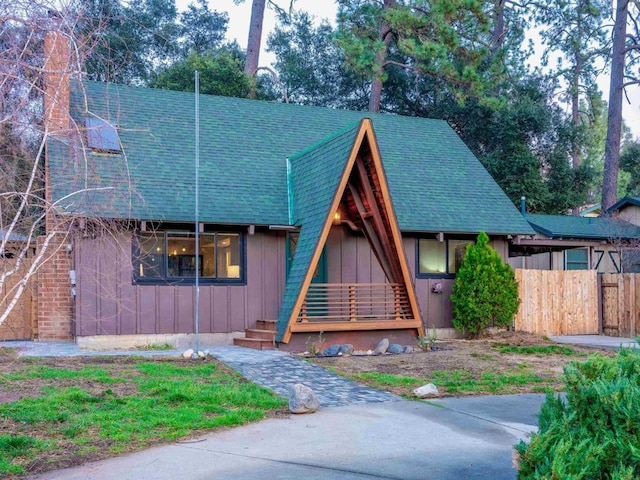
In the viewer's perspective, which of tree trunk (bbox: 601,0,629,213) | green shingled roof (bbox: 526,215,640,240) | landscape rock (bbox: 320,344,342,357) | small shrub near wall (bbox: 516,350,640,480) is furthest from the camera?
tree trunk (bbox: 601,0,629,213)

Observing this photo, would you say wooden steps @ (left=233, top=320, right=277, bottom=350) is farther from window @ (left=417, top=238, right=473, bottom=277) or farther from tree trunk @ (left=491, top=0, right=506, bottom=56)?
tree trunk @ (left=491, top=0, right=506, bottom=56)

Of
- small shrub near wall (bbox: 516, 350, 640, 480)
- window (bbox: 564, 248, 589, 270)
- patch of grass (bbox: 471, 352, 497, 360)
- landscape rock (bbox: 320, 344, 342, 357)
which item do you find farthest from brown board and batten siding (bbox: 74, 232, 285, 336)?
window (bbox: 564, 248, 589, 270)

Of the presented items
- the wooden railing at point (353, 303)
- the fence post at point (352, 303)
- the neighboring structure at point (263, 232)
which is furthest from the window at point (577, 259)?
the fence post at point (352, 303)

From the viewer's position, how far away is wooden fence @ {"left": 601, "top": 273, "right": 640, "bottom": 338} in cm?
1577

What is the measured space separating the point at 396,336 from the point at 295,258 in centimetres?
258

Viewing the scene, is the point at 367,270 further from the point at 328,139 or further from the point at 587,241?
the point at 587,241

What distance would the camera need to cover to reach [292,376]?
31.5 ft

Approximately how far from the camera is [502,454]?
18.6 ft

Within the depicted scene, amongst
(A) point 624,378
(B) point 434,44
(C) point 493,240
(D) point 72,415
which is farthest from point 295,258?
(B) point 434,44

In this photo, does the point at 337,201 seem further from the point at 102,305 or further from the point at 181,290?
the point at 102,305

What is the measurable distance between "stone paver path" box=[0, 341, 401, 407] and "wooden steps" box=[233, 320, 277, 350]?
23cm

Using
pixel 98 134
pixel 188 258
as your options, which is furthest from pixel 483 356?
pixel 98 134

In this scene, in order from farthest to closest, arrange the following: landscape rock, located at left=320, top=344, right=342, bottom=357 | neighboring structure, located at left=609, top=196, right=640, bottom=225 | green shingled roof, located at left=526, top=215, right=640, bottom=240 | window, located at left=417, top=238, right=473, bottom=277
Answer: neighboring structure, located at left=609, top=196, right=640, bottom=225, green shingled roof, located at left=526, top=215, right=640, bottom=240, window, located at left=417, top=238, right=473, bottom=277, landscape rock, located at left=320, top=344, right=342, bottom=357

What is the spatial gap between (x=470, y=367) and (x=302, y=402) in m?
4.24
